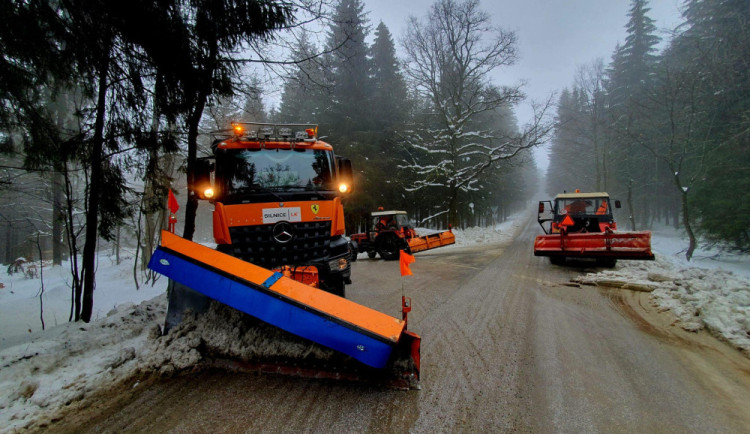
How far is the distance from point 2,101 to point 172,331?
3.93 metres

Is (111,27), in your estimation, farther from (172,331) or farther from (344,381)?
(344,381)

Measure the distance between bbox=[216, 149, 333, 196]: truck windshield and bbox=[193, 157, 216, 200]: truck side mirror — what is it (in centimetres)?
19

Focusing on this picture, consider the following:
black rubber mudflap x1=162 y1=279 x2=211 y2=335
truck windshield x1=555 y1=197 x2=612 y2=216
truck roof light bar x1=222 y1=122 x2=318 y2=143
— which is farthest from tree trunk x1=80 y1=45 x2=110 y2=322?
truck windshield x1=555 y1=197 x2=612 y2=216

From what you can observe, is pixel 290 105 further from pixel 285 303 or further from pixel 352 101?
pixel 285 303

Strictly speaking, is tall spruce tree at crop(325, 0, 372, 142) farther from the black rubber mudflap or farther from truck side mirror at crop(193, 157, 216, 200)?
the black rubber mudflap

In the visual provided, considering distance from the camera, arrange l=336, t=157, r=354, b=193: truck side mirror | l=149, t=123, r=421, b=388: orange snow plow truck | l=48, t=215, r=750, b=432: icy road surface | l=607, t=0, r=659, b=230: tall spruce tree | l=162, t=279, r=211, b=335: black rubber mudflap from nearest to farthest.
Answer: l=48, t=215, r=750, b=432: icy road surface → l=149, t=123, r=421, b=388: orange snow plow truck → l=162, t=279, r=211, b=335: black rubber mudflap → l=336, t=157, r=354, b=193: truck side mirror → l=607, t=0, r=659, b=230: tall spruce tree

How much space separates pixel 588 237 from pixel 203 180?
9.18 m

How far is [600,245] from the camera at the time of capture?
27.4ft

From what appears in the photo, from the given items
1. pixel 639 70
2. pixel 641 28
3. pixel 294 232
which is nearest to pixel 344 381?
pixel 294 232

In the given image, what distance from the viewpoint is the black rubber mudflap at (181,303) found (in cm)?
339

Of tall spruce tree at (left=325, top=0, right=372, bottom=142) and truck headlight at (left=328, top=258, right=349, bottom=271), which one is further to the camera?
tall spruce tree at (left=325, top=0, right=372, bottom=142)

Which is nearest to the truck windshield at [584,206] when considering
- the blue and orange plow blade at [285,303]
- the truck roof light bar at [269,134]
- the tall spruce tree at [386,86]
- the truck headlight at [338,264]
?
the truck headlight at [338,264]

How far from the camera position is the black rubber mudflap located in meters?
3.39

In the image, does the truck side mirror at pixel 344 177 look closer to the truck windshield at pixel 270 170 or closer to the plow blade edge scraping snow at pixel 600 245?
the truck windshield at pixel 270 170
